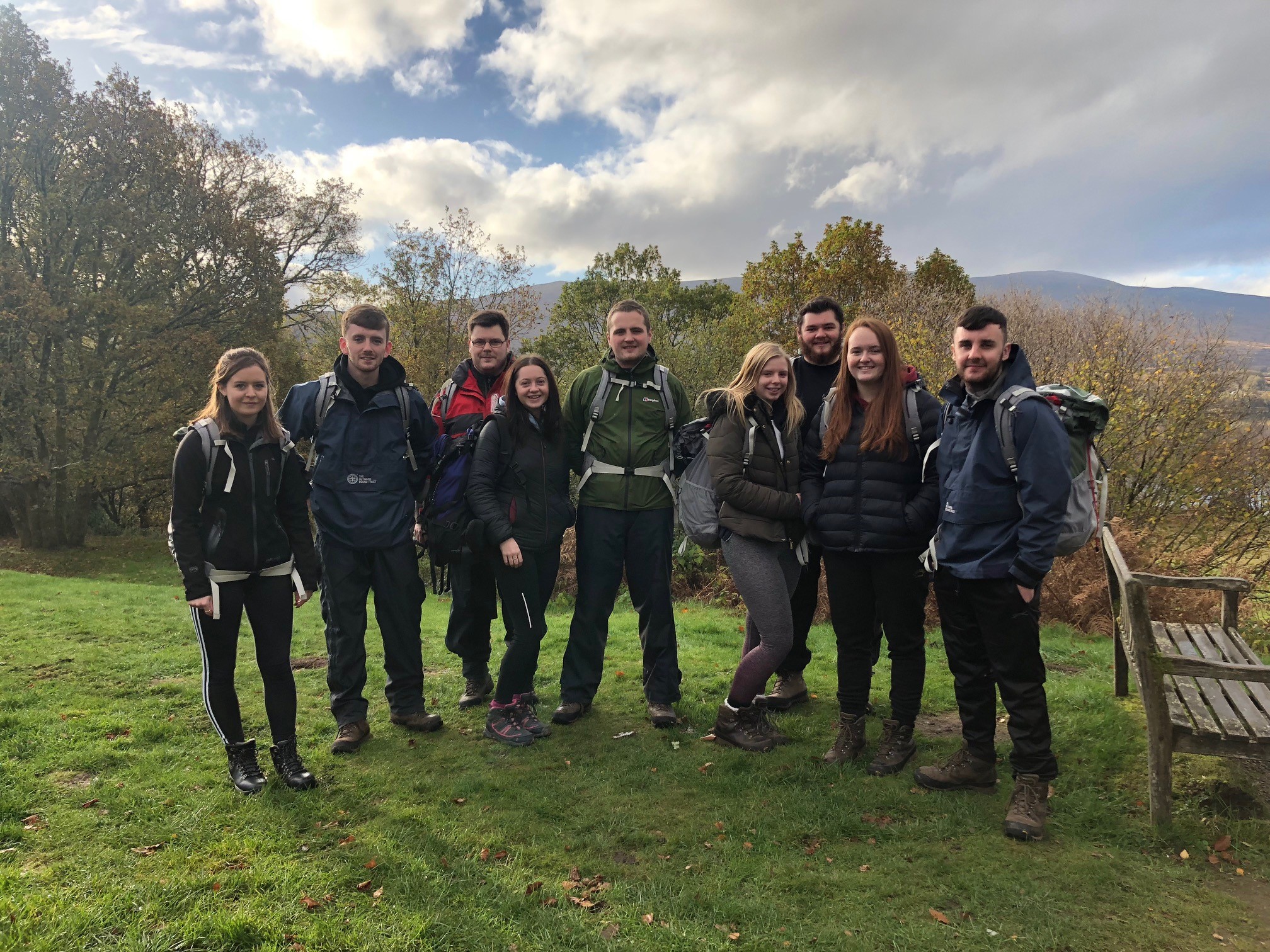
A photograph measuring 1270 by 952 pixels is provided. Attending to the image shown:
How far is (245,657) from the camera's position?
7.27 metres

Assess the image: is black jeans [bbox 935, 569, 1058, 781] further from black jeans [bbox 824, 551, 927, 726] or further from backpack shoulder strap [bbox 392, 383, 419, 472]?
backpack shoulder strap [bbox 392, 383, 419, 472]

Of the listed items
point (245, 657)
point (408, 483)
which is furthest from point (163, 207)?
point (408, 483)

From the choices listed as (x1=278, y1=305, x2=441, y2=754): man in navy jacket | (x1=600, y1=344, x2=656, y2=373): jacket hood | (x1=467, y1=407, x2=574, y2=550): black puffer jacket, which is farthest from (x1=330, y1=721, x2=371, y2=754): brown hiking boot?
(x1=600, y1=344, x2=656, y2=373): jacket hood

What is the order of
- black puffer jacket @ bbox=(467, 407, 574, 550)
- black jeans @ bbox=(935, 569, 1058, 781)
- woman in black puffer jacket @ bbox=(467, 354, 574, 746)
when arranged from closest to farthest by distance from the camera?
black jeans @ bbox=(935, 569, 1058, 781), black puffer jacket @ bbox=(467, 407, 574, 550), woman in black puffer jacket @ bbox=(467, 354, 574, 746)

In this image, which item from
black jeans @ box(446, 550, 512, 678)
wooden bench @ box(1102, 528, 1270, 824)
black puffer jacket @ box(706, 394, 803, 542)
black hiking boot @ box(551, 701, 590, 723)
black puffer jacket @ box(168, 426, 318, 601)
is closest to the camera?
wooden bench @ box(1102, 528, 1270, 824)

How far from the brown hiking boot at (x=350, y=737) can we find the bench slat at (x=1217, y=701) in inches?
187

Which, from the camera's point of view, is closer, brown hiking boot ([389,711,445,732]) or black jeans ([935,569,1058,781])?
black jeans ([935,569,1058,781])

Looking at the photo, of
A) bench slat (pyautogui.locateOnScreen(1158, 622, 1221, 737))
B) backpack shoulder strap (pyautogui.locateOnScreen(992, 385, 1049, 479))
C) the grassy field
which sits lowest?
the grassy field

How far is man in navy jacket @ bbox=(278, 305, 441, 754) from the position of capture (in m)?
4.47

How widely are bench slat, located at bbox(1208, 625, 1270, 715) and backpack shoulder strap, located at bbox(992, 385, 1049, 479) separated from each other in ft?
5.47

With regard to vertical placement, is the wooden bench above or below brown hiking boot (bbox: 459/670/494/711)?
above

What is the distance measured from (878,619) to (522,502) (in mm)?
2391

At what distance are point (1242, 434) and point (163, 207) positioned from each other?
24464 mm

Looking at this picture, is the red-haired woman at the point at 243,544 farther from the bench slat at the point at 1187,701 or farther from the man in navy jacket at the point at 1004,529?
the bench slat at the point at 1187,701
